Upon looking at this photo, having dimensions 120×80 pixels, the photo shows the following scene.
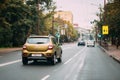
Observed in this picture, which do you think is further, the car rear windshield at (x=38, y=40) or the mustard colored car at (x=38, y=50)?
the car rear windshield at (x=38, y=40)

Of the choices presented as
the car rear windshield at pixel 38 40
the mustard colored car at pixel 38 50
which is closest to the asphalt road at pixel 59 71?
the mustard colored car at pixel 38 50

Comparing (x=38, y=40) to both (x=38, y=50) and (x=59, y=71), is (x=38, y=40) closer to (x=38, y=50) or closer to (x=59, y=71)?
(x=38, y=50)

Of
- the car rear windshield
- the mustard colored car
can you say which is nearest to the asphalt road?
the mustard colored car

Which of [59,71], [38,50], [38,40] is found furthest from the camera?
[38,40]

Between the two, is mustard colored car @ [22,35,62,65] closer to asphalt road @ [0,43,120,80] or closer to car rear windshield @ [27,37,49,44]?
car rear windshield @ [27,37,49,44]

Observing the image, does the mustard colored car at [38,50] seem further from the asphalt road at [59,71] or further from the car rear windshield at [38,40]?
the asphalt road at [59,71]

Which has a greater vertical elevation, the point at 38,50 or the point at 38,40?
the point at 38,40

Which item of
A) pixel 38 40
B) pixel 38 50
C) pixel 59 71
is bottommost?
pixel 59 71

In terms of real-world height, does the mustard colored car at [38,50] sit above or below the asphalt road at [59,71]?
above

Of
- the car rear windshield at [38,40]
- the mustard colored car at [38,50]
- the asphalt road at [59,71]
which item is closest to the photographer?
the asphalt road at [59,71]

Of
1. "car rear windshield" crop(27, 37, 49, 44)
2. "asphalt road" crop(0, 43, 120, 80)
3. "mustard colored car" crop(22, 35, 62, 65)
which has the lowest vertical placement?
"asphalt road" crop(0, 43, 120, 80)

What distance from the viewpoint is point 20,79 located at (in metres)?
15.9

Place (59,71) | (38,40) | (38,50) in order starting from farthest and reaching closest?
1. (38,40)
2. (38,50)
3. (59,71)

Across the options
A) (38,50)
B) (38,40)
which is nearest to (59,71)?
(38,50)
